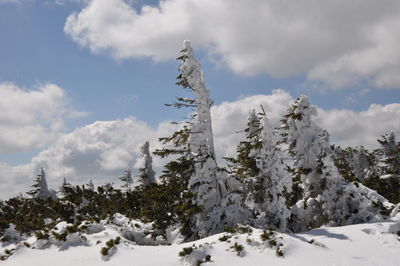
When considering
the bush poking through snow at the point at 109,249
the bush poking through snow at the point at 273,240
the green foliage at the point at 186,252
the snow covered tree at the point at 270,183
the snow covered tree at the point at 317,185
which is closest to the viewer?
the bush poking through snow at the point at 273,240

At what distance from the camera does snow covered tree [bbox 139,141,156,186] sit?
43406 millimetres

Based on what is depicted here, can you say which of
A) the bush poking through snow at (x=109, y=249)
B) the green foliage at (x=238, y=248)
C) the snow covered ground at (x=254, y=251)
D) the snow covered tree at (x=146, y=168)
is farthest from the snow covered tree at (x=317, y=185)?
the snow covered tree at (x=146, y=168)

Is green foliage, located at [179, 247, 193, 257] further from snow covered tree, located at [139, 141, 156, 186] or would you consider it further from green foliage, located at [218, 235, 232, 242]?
snow covered tree, located at [139, 141, 156, 186]

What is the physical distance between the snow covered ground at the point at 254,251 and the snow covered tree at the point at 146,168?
2701 cm

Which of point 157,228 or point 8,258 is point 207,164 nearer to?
point 157,228

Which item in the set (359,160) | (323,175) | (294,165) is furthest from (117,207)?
(359,160)

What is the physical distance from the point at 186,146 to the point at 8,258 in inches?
451

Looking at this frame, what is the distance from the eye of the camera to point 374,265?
1152cm

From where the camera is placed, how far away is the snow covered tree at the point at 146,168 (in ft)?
142

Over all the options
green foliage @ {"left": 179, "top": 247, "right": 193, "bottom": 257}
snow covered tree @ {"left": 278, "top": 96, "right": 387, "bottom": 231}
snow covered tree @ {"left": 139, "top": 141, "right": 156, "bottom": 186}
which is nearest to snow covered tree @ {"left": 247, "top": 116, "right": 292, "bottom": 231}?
snow covered tree @ {"left": 278, "top": 96, "right": 387, "bottom": 231}

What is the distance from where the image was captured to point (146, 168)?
4447 centimetres

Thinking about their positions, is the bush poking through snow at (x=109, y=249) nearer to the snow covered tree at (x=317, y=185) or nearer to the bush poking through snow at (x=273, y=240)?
the bush poking through snow at (x=273, y=240)

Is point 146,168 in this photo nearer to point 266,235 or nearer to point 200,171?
point 200,171

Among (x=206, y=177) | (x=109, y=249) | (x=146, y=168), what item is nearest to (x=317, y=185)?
(x=206, y=177)
